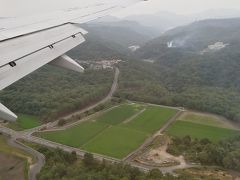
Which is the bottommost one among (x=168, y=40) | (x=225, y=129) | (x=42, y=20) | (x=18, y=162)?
(x=168, y=40)

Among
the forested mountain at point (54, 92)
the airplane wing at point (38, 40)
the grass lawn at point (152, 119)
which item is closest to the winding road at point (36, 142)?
the forested mountain at point (54, 92)

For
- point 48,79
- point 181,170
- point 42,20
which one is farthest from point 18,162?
point 48,79

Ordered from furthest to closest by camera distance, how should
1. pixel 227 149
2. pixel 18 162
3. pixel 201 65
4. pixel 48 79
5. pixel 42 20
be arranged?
pixel 201 65
pixel 48 79
pixel 227 149
pixel 18 162
pixel 42 20

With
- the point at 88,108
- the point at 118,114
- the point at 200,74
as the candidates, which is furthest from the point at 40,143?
the point at 200,74

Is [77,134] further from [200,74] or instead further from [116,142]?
[200,74]

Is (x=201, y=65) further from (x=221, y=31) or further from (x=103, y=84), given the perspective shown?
(x=221, y=31)

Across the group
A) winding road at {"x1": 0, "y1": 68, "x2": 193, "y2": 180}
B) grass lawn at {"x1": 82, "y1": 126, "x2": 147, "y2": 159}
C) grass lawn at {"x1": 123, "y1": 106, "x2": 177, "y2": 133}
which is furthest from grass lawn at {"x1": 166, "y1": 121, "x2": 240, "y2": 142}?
grass lawn at {"x1": 82, "y1": 126, "x2": 147, "y2": 159}

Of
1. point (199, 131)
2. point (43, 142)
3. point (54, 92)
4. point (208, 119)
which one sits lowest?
point (208, 119)
